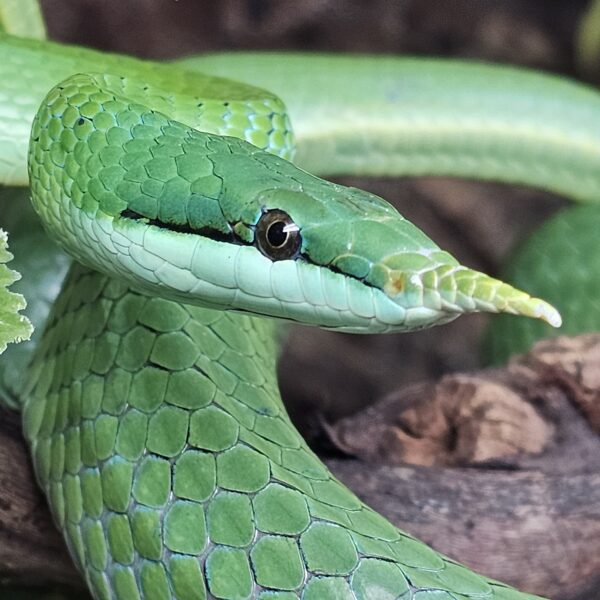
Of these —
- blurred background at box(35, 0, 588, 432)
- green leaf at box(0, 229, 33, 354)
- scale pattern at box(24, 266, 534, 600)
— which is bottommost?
scale pattern at box(24, 266, 534, 600)

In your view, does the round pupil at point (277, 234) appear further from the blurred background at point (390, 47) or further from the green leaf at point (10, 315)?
the blurred background at point (390, 47)

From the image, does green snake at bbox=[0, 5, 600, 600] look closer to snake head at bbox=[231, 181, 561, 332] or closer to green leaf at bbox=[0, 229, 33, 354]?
snake head at bbox=[231, 181, 561, 332]

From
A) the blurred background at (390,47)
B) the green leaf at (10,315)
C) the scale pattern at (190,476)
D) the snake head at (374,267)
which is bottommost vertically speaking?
the scale pattern at (190,476)

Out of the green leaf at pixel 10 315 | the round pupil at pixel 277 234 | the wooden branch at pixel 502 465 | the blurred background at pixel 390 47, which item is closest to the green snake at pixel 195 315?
the round pupil at pixel 277 234

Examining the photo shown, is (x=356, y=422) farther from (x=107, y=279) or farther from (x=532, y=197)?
(x=532, y=197)

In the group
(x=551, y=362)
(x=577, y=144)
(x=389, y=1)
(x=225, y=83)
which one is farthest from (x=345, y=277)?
(x=389, y=1)

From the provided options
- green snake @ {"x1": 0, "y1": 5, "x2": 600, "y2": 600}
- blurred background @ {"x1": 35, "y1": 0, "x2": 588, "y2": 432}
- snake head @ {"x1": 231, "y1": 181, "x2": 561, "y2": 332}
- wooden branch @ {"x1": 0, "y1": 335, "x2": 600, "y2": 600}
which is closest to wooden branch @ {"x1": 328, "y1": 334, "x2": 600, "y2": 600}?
wooden branch @ {"x1": 0, "y1": 335, "x2": 600, "y2": 600}

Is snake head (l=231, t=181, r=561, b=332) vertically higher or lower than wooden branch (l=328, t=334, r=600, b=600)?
higher
